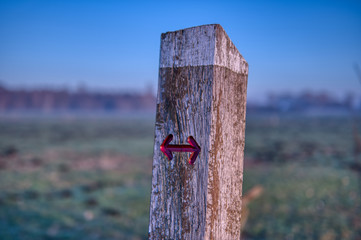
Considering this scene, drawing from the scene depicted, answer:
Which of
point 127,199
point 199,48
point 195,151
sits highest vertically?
point 199,48

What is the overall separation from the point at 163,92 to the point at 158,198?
0.44 metres

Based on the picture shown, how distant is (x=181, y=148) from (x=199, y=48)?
0.39 metres

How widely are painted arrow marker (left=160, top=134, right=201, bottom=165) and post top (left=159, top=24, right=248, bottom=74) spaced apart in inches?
11.8

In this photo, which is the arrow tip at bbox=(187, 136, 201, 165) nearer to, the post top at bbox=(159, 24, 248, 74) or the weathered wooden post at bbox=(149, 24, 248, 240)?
the weathered wooden post at bbox=(149, 24, 248, 240)

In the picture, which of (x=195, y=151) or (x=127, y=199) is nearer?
(x=195, y=151)

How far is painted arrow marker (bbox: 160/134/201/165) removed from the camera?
1.00m

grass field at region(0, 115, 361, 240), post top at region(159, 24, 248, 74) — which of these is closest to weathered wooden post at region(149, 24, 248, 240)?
post top at region(159, 24, 248, 74)

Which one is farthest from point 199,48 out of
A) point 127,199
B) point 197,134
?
point 127,199

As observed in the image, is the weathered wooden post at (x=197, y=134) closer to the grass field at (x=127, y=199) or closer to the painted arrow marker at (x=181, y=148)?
the painted arrow marker at (x=181, y=148)

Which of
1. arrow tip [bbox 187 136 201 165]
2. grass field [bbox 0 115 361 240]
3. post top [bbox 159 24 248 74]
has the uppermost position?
post top [bbox 159 24 248 74]

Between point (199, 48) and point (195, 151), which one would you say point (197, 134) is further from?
point (199, 48)

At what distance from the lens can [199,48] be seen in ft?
3.31

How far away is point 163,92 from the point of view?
3.56ft

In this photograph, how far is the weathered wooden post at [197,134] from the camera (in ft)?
3.24
